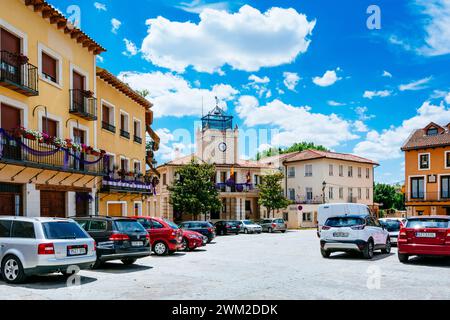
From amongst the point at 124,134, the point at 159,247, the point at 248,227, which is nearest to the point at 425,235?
the point at 159,247

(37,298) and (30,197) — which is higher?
(30,197)

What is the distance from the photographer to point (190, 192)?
46.4 m

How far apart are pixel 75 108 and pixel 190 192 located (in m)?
24.9

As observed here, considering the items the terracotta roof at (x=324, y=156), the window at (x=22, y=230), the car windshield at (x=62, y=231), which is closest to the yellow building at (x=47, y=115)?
the window at (x=22, y=230)

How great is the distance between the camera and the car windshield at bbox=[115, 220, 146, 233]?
1421 cm

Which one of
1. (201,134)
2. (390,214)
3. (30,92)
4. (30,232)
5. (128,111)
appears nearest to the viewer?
(30,232)

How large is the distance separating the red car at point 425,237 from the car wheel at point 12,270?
1149 centimetres

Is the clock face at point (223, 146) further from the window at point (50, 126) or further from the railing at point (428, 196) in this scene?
the window at point (50, 126)

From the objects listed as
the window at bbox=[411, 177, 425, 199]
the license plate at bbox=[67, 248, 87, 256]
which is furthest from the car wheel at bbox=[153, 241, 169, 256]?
the window at bbox=[411, 177, 425, 199]

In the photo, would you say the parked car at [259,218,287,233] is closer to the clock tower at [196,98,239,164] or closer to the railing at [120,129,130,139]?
the clock tower at [196,98,239,164]

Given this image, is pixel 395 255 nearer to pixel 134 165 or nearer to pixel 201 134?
pixel 134 165

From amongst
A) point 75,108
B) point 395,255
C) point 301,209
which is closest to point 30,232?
point 75,108

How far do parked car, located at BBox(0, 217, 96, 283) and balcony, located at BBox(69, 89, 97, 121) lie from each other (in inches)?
450

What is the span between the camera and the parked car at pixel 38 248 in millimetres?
10805
